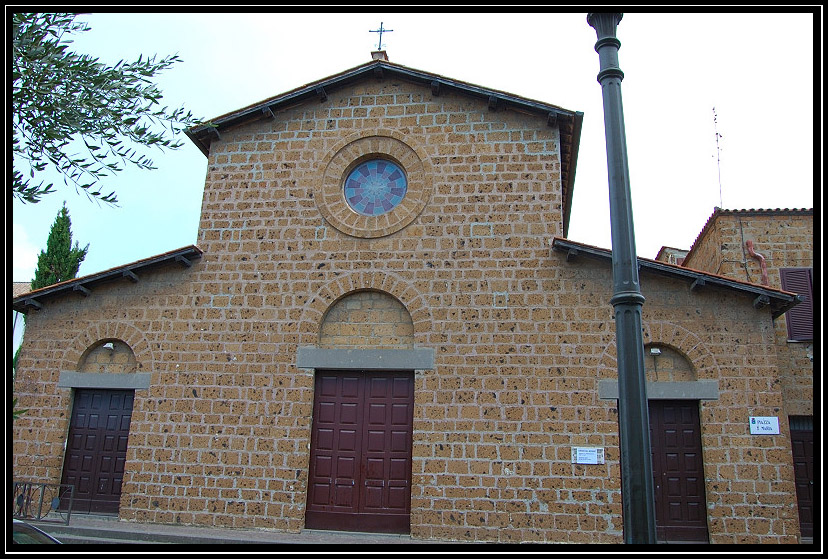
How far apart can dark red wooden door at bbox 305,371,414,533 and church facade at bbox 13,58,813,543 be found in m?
0.04

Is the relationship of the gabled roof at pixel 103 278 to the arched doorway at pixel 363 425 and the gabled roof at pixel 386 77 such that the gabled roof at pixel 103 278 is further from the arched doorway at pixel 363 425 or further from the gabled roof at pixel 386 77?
the arched doorway at pixel 363 425

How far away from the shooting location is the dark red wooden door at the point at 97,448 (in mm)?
11289

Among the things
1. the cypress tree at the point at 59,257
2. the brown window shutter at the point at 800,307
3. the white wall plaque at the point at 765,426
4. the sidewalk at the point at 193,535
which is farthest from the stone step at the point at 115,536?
the cypress tree at the point at 59,257

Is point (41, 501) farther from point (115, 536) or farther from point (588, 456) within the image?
point (588, 456)

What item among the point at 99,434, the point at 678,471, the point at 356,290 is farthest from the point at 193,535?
the point at 678,471

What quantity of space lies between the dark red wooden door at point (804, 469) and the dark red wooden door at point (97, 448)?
11882 mm

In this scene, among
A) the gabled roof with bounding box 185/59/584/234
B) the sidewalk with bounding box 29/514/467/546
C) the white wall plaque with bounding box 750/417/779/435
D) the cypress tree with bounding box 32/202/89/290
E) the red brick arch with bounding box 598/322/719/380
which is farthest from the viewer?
the cypress tree with bounding box 32/202/89/290

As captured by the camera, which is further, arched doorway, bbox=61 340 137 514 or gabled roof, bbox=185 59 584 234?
gabled roof, bbox=185 59 584 234

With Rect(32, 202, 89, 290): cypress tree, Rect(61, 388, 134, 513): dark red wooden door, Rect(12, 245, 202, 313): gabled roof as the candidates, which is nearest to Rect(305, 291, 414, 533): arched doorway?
Rect(12, 245, 202, 313): gabled roof

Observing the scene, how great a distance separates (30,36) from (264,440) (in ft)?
22.6

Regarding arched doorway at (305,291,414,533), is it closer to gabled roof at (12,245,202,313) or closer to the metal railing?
gabled roof at (12,245,202,313)

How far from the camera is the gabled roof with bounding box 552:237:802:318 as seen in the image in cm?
1013

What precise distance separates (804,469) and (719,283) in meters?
3.96

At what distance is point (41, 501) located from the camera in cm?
1040
